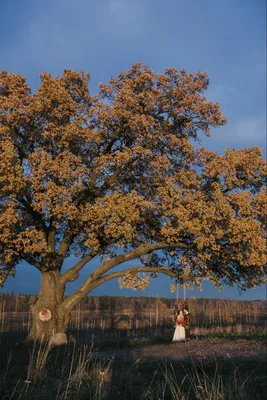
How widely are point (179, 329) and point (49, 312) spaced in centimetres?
695

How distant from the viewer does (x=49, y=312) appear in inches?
870

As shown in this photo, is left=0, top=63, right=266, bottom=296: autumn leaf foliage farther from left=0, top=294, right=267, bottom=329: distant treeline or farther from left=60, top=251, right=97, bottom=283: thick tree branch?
left=0, top=294, right=267, bottom=329: distant treeline

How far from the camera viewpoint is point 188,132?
2469 cm

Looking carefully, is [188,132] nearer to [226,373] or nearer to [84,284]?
[84,284]

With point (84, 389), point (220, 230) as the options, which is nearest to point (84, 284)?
point (220, 230)

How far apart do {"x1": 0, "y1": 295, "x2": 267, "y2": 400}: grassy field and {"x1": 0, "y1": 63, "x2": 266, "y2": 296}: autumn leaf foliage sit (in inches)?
137

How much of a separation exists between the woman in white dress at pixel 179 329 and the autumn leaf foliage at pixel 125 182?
2.73 metres

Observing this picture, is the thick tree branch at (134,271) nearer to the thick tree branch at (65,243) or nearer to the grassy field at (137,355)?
the thick tree branch at (65,243)

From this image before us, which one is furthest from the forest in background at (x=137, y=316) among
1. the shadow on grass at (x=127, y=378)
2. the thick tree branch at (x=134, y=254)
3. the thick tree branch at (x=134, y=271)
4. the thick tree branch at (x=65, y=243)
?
the shadow on grass at (x=127, y=378)

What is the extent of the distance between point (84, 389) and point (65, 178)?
12158 millimetres

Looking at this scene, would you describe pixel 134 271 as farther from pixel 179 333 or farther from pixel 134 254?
pixel 179 333

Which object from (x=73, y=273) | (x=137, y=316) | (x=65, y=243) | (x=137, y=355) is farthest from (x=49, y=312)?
(x=137, y=316)

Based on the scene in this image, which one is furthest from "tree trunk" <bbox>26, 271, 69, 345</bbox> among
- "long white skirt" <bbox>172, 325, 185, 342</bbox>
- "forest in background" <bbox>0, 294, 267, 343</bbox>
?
"long white skirt" <bbox>172, 325, 185, 342</bbox>

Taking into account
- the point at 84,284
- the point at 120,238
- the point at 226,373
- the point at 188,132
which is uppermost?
the point at 188,132
